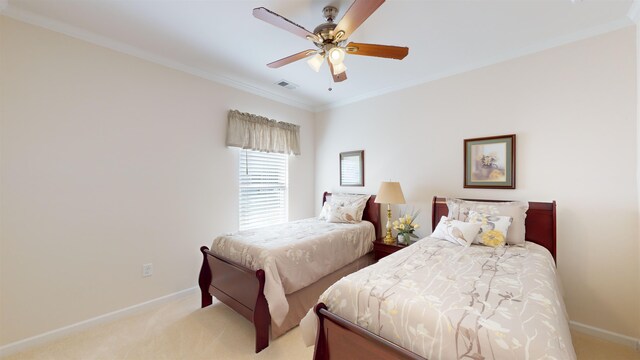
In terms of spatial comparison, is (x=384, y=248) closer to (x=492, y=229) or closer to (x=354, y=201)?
(x=354, y=201)

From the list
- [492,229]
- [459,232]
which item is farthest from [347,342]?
[492,229]

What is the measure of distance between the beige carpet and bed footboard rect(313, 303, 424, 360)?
65 cm

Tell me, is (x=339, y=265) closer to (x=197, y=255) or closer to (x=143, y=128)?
(x=197, y=255)

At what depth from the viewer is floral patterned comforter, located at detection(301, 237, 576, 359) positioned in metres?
1.03

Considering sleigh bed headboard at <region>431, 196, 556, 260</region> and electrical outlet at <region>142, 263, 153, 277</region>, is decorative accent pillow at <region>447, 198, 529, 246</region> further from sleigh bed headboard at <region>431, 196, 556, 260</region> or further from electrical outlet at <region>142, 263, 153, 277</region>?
electrical outlet at <region>142, 263, 153, 277</region>

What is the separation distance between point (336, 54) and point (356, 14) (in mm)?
383

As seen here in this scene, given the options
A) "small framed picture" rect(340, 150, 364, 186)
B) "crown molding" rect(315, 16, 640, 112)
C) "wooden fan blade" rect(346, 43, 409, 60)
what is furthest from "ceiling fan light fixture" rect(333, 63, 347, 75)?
"small framed picture" rect(340, 150, 364, 186)

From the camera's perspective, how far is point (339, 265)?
9.08 feet

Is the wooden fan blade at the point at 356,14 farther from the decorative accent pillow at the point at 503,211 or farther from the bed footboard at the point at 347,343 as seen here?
the decorative accent pillow at the point at 503,211

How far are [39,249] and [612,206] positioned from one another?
16.1 ft

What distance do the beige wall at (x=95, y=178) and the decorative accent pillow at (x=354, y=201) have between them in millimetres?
1576

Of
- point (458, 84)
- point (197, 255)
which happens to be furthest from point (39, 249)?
point (458, 84)

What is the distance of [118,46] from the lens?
2.50 meters

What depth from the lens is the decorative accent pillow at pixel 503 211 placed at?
229 cm
